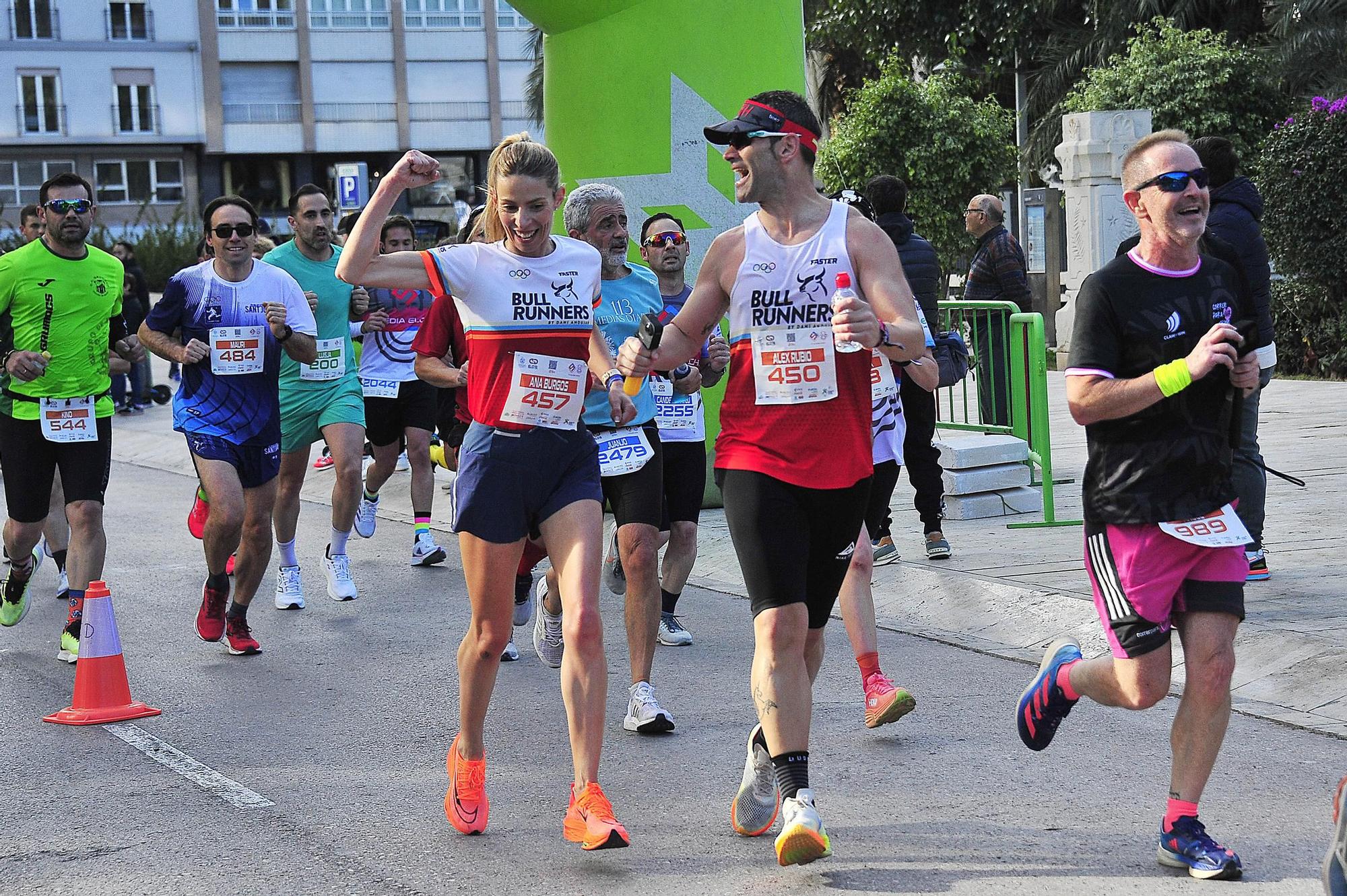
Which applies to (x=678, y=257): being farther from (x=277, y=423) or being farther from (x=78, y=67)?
(x=78, y=67)

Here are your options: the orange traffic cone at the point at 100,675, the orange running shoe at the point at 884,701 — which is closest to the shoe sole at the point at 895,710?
the orange running shoe at the point at 884,701

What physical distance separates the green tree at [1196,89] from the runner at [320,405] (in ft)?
50.2

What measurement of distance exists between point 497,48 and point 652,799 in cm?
6488

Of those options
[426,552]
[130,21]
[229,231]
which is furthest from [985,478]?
[130,21]

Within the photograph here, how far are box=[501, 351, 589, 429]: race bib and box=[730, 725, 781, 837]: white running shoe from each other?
43.6 inches

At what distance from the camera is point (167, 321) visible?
761 cm

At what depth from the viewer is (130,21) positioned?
64562mm

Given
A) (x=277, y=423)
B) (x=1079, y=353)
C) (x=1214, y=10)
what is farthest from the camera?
(x=1214, y=10)

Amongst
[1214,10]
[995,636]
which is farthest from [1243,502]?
[1214,10]

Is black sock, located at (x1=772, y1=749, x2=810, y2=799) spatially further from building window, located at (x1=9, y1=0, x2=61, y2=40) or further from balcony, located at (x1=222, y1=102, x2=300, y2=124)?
building window, located at (x1=9, y1=0, x2=61, y2=40)

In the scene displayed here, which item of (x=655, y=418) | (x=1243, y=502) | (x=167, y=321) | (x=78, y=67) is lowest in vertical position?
(x=1243, y=502)

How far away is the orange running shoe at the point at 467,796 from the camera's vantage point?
489cm

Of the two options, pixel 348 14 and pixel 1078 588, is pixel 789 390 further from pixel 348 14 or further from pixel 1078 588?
pixel 348 14

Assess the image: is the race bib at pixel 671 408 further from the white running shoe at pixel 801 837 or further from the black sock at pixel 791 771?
the white running shoe at pixel 801 837
